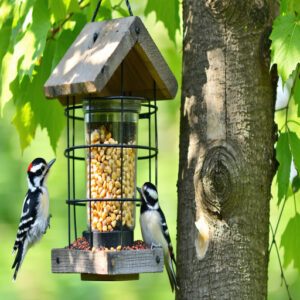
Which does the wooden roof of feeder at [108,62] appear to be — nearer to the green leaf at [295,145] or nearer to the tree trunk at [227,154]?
the tree trunk at [227,154]

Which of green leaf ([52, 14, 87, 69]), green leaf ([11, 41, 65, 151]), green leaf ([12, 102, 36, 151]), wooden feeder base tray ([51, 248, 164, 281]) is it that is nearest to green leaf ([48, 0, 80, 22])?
green leaf ([52, 14, 87, 69])

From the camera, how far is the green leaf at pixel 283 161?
3859mm

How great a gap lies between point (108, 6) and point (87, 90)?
1083 millimetres

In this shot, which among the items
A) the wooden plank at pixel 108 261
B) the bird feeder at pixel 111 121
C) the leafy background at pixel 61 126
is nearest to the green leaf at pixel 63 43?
the leafy background at pixel 61 126

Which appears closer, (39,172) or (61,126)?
(61,126)

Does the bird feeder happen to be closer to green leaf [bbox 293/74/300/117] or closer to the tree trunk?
the tree trunk

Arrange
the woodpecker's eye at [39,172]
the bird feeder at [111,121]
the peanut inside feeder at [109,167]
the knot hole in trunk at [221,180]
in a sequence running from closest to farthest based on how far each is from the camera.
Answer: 1. the knot hole in trunk at [221,180]
2. the bird feeder at [111,121]
3. the peanut inside feeder at [109,167]
4. the woodpecker's eye at [39,172]

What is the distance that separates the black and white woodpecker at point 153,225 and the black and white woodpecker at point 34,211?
43.6 inches

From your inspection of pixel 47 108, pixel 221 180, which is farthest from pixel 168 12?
pixel 221 180

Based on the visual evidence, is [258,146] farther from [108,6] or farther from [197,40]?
[108,6]

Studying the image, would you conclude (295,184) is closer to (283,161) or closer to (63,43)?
(283,161)

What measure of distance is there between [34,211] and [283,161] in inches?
84.2

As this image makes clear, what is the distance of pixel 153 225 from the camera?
440 cm

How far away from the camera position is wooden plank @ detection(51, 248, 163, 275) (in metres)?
3.63
